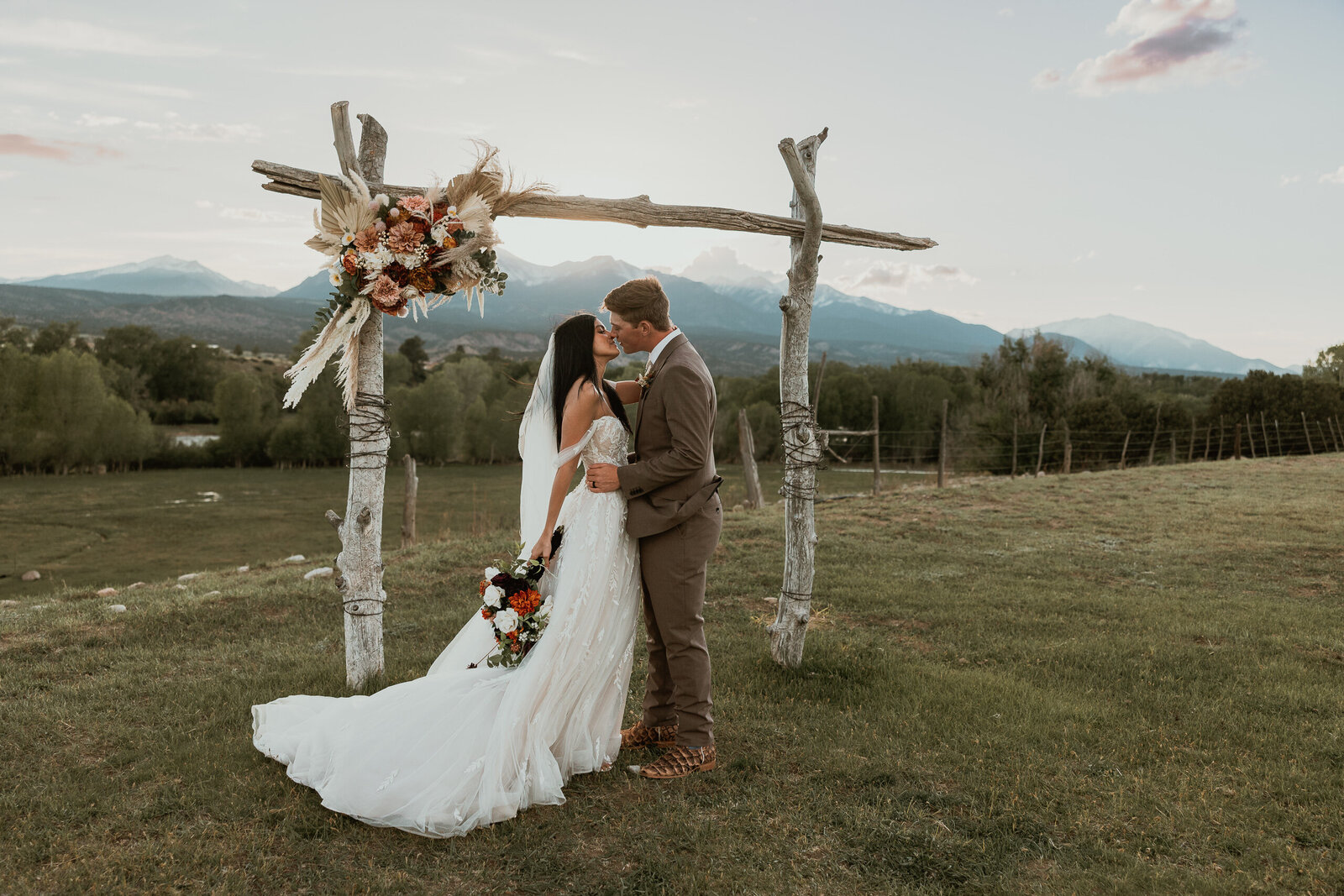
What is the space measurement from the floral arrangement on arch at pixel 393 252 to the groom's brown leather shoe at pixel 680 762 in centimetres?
268

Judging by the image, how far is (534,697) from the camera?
3.80 meters

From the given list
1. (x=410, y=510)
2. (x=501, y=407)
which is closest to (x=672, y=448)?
(x=410, y=510)

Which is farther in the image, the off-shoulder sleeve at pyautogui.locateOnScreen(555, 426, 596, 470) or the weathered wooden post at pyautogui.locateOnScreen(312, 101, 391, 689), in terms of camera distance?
the weathered wooden post at pyautogui.locateOnScreen(312, 101, 391, 689)

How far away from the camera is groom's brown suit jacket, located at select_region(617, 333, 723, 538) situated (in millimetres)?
3998

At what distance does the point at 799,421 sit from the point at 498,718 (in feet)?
9.50

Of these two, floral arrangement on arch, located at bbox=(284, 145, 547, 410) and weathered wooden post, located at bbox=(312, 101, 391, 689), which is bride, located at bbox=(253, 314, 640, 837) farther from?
floral arrangement on arch, located at bbox=(284, 145, 547, 410)

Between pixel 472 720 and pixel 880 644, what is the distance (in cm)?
403

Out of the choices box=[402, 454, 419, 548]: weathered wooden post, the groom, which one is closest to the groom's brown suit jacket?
the groom

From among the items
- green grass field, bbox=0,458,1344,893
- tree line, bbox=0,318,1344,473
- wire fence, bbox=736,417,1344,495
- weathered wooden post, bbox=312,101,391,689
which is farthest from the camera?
tree line, bbox=0,318,1344,473

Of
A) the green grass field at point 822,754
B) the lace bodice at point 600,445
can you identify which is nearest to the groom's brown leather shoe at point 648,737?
the green grass field at point 822,754

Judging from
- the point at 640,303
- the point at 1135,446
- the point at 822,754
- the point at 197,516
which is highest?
the point at 640,303

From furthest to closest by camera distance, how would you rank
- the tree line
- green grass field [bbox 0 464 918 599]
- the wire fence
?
the tree line, the wire fence, green grass field [bbox 0 464 918 599]

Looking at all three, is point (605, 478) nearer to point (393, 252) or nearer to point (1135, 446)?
point (393, 252)

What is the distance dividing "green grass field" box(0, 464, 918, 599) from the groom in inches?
345
